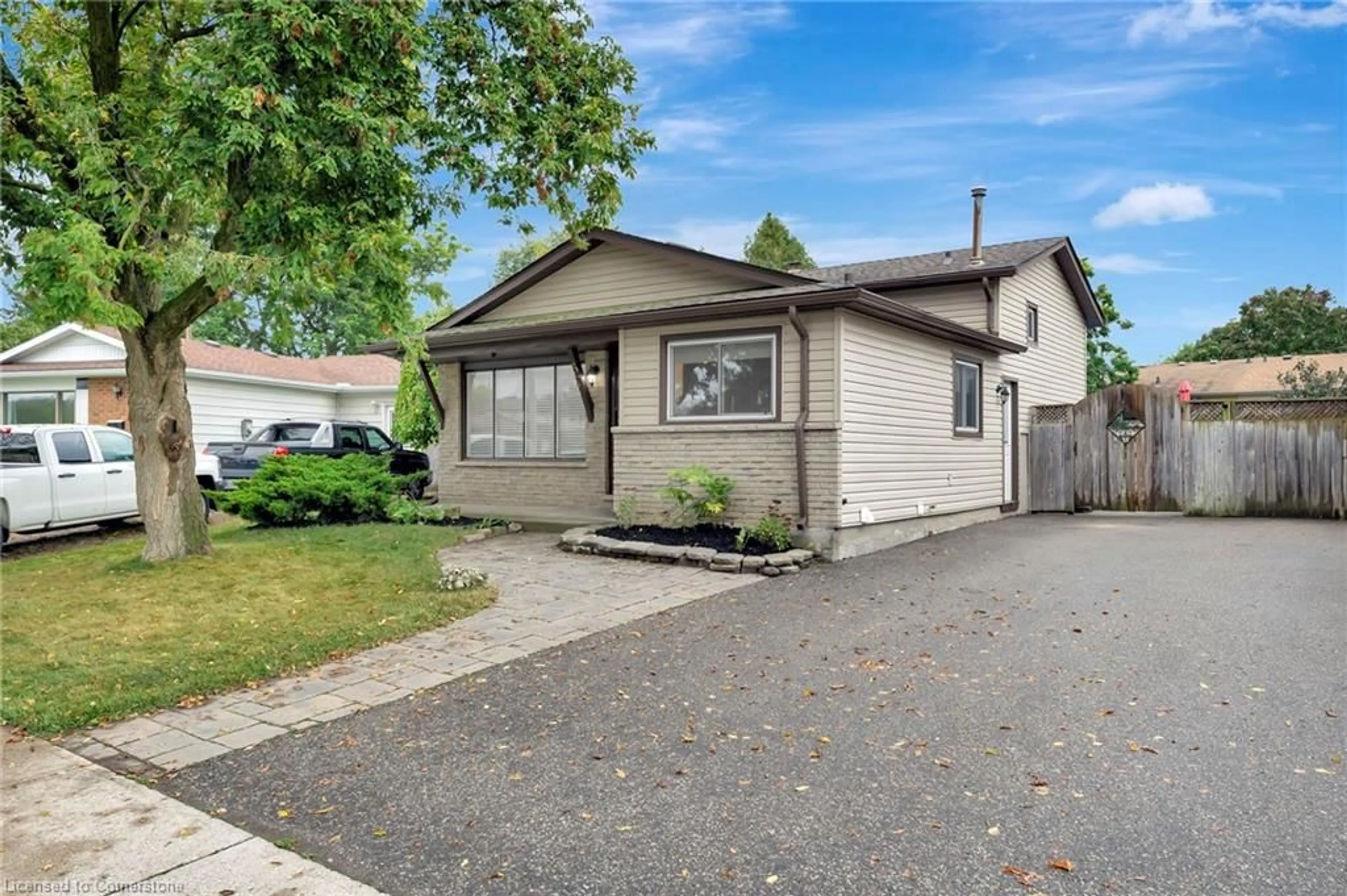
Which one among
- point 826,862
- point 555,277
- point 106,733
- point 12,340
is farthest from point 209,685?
point 12,340

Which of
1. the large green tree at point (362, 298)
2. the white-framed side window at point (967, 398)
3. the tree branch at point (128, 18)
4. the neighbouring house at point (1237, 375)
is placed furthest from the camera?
the neighbouring house at point (1237, 375)

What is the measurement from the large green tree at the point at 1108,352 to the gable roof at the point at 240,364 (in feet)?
58.4

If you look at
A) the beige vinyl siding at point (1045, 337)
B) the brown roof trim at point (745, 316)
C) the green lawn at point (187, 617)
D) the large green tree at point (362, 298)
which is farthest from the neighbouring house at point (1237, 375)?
the green lawn at point (187, 617)

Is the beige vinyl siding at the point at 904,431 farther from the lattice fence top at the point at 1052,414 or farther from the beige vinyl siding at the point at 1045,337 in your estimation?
the lattice fence top at the point at 1052,414

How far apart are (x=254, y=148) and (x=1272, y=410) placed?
14.4 metres

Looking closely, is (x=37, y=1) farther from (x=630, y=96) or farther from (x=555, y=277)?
(x=555, y=277)

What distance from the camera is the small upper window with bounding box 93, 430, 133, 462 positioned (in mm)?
11055

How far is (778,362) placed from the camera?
9.84 m

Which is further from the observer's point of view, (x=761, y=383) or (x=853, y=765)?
(x=761, y=383)

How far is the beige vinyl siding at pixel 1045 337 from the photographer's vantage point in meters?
14.4

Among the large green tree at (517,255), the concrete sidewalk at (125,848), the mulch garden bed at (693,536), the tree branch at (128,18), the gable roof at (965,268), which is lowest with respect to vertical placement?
the concrete sidewalk at (125,848)

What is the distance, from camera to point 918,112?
1398 centimetres

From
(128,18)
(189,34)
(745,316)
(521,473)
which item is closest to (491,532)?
(521,473)

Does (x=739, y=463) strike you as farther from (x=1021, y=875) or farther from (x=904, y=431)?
(x=1021, y=875)
